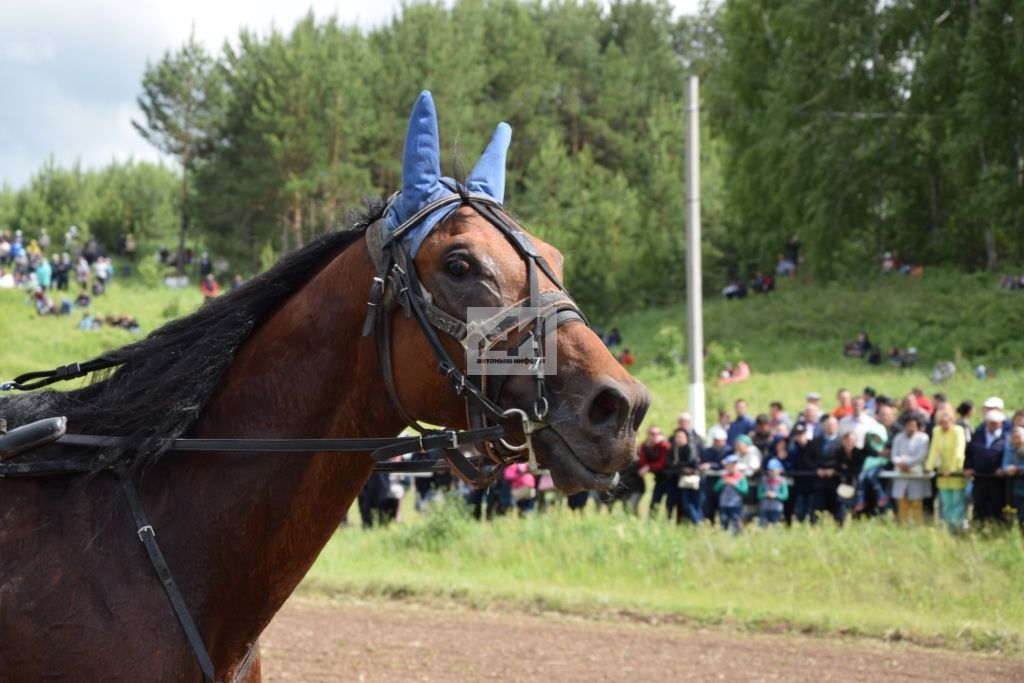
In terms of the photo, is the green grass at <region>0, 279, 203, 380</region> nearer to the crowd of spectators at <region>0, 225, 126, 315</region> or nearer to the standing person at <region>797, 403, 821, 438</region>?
the crowd of spectators at <region>0, 225, 126, 315</region>

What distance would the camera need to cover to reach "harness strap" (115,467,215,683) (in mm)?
3084

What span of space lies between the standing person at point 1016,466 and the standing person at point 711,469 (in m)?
3.35

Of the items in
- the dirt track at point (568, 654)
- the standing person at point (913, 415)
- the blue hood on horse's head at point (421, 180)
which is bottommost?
the dirt track at point (568, 654)

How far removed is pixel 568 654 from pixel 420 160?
238 inches

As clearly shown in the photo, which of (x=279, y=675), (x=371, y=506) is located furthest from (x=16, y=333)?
(x=279, y=675)

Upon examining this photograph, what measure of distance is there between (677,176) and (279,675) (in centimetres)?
4289

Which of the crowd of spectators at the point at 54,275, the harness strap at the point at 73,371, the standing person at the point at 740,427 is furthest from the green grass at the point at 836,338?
the crowd of spectators at the point at 54,275

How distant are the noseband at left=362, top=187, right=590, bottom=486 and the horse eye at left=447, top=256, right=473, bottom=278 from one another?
0.10 m

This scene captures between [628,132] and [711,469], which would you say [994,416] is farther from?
[628,132]

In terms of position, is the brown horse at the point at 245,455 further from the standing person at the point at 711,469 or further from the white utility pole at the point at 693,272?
the white utility pole at the point at 693,272

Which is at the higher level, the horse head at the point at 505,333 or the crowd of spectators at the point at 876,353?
the crowd of spectators at the point at 876,353

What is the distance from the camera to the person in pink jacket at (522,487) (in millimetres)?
13930

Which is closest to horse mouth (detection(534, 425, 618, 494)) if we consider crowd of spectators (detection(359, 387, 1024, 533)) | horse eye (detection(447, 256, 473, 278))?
horse eye (detection(447, 256, 473, 278))

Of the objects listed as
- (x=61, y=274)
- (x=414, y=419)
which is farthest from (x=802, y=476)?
(x=61, y=274)
